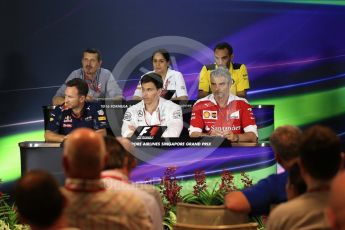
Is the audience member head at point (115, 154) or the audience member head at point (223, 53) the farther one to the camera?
the audience member head at point (223, 53)

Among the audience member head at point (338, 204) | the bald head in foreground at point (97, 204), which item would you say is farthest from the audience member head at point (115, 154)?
the audience member head at point (338, 204)

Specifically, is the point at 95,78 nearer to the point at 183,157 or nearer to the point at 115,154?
the point at 183,157

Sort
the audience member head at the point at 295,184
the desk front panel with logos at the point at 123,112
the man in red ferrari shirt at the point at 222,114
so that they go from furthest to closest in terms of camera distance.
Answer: the desk front panel with logos at the point at 123,112
the man in red ferrari shirt at the point at 222,114
the audience member head at the point at 295,184

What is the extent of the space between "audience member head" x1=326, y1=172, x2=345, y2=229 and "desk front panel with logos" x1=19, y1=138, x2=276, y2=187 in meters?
3.34

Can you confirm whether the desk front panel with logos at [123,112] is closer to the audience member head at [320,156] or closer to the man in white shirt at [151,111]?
the man in white shirt at [151,111]

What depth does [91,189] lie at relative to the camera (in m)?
2.77

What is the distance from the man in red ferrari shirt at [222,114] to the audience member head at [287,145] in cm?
344

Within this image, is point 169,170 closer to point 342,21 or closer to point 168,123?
point 168,123

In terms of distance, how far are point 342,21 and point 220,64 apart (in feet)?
6.39

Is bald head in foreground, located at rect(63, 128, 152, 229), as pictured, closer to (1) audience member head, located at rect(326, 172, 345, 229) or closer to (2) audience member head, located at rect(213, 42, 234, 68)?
(1) audience member head, located at rect(326, 172, 345, 229)

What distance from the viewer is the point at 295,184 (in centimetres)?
291

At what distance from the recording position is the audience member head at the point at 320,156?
2635mm

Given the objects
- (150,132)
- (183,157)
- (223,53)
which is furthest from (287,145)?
(223,53)

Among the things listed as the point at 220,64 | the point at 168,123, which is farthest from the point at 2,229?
the point at 220,64
